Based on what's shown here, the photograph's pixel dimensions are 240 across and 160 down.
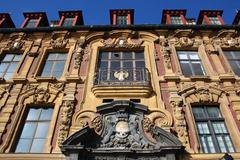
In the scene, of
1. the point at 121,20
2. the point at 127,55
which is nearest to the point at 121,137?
the point at 127,55

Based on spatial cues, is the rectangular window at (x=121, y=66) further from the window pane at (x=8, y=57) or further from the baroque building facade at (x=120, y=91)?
the window pane at (x=8, y=57)

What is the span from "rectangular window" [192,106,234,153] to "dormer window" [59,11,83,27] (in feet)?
30.5

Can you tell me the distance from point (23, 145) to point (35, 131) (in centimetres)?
68

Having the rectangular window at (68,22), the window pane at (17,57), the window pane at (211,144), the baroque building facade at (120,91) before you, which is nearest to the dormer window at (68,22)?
the rectangular window at (68,22)

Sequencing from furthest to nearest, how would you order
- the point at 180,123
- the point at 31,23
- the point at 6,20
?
1. the point at 6,20
2. the point at 31,23
3. the point at 180,123

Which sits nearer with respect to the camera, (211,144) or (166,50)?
(211,144)

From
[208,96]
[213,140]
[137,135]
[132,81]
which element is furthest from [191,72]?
[137,135]

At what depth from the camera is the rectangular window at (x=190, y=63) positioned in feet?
41.8

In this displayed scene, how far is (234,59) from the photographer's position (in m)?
13.5

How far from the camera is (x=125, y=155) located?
29.2 feet

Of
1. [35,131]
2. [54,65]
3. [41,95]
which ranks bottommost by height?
[35,131]

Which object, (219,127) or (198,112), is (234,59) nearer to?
(198,112)

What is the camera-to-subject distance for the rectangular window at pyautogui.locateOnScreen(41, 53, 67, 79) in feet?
42.1

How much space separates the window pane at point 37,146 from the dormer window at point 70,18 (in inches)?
334
